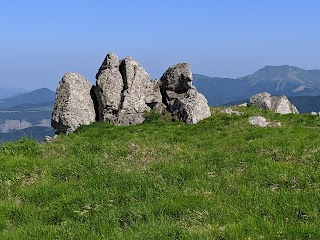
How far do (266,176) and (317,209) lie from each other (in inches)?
121

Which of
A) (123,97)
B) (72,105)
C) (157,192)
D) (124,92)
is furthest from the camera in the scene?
(124,92)

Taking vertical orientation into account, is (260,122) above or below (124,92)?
below

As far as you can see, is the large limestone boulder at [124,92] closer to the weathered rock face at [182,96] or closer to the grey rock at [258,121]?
the weathered rock face at [182,96]

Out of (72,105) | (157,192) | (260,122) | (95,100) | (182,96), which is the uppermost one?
(182,96)

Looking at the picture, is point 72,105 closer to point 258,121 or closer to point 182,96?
point 182,96

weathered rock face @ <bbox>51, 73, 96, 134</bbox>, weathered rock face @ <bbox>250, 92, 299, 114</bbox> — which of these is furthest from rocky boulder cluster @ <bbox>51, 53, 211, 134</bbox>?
weathered rock face @ <bbox>250, 92, 299, 114</bbox>

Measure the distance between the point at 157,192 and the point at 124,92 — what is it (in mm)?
25134

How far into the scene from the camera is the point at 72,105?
34469 millimetres

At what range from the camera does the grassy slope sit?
9177 millimetres

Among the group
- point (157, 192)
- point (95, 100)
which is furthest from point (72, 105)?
point (157, 192)

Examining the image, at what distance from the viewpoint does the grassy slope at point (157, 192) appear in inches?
361

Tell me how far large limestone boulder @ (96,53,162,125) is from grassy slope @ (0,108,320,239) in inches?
579

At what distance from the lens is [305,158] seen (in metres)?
15.5

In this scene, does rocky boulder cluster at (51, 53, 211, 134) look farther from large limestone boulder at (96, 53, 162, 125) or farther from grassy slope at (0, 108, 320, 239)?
grassy slope at (0, 108, 320, 239)
